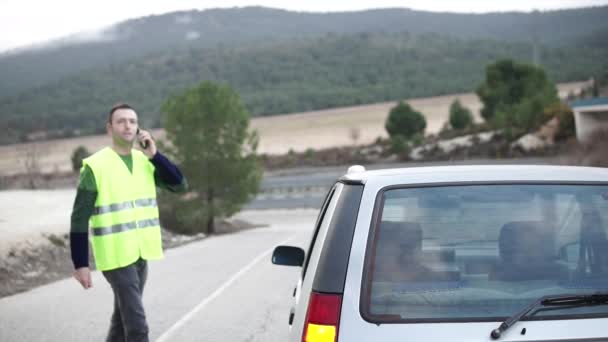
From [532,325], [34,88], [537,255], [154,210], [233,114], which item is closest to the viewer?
[532,325]

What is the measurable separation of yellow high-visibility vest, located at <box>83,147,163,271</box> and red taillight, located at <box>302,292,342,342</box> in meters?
2.79

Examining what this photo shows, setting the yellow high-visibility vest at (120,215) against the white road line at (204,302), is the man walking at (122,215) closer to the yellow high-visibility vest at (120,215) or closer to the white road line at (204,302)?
the yellow high-visibility vest at (120,215)

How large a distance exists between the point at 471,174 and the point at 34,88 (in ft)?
644

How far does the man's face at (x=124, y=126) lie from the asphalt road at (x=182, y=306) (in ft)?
9.99

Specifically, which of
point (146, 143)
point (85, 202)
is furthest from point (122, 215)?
point (146, 143)

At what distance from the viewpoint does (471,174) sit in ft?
13.8

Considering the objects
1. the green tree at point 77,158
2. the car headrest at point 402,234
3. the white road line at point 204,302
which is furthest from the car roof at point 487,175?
the green tree at point 77,158

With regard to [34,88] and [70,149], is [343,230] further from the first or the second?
[34,88]

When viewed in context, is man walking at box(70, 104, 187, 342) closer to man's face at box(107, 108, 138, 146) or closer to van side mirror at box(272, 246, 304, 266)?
man's face at box(107, 108, 138, 146)

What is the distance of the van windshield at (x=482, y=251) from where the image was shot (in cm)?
385

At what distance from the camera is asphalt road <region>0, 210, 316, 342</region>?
9969mm

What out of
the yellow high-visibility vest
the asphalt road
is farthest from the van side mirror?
the asphalt road

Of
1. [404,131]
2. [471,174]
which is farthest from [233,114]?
[404,131]

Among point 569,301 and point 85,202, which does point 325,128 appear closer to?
point 85,202
